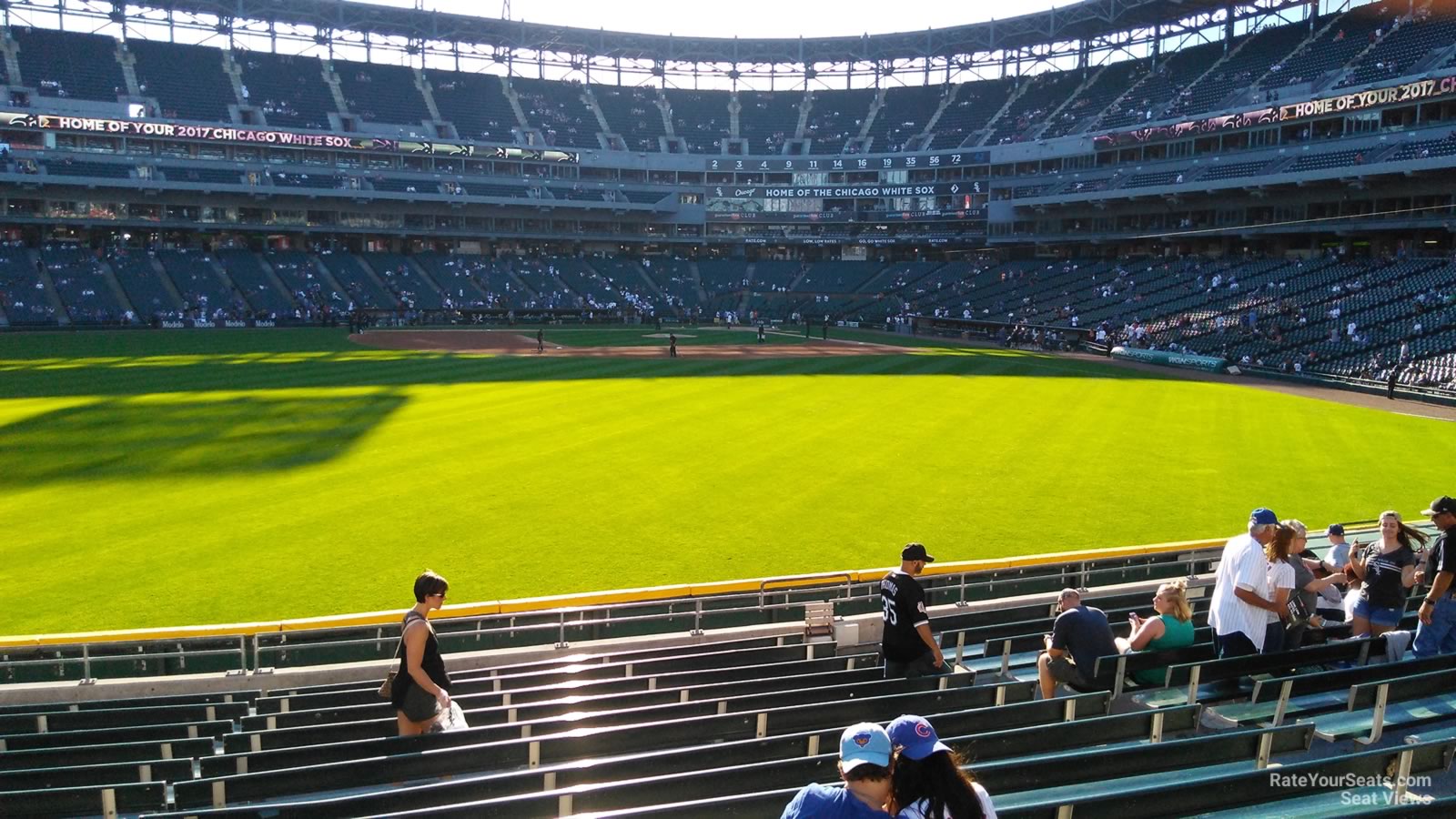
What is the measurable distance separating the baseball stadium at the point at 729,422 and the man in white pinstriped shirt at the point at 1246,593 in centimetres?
5

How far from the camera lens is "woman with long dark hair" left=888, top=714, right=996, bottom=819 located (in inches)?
160

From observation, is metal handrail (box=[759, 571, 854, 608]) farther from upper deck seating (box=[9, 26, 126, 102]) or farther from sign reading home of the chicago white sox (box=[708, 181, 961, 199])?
upper deck seating (box=[9, 26, 126, 102])

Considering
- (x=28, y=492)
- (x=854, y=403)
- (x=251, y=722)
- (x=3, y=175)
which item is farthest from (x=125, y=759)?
(x=3, y=175)

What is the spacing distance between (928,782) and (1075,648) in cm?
429

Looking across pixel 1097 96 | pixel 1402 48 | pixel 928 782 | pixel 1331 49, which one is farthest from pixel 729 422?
pixel 1097 96

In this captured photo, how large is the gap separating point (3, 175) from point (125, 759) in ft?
268

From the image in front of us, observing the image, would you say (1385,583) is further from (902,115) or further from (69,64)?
(902,115)

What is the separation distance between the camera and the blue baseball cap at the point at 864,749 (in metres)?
4.09

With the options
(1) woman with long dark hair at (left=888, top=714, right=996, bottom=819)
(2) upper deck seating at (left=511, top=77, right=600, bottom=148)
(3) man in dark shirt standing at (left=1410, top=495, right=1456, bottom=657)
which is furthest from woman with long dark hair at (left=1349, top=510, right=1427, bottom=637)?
(2) upper deck seating at (left=511, top=77, right=600, bottom=148)

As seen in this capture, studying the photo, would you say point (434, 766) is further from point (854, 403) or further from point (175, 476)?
point (854, 403)

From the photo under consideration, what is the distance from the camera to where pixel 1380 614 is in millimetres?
9219

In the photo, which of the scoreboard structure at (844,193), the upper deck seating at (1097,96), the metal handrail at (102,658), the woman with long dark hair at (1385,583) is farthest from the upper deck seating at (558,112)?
the woman with long dark hair at (1385,583)

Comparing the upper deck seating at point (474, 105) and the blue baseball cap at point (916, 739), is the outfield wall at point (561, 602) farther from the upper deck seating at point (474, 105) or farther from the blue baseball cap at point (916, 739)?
the upper deck seating at point (474, 105)

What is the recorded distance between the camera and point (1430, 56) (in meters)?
56.8
